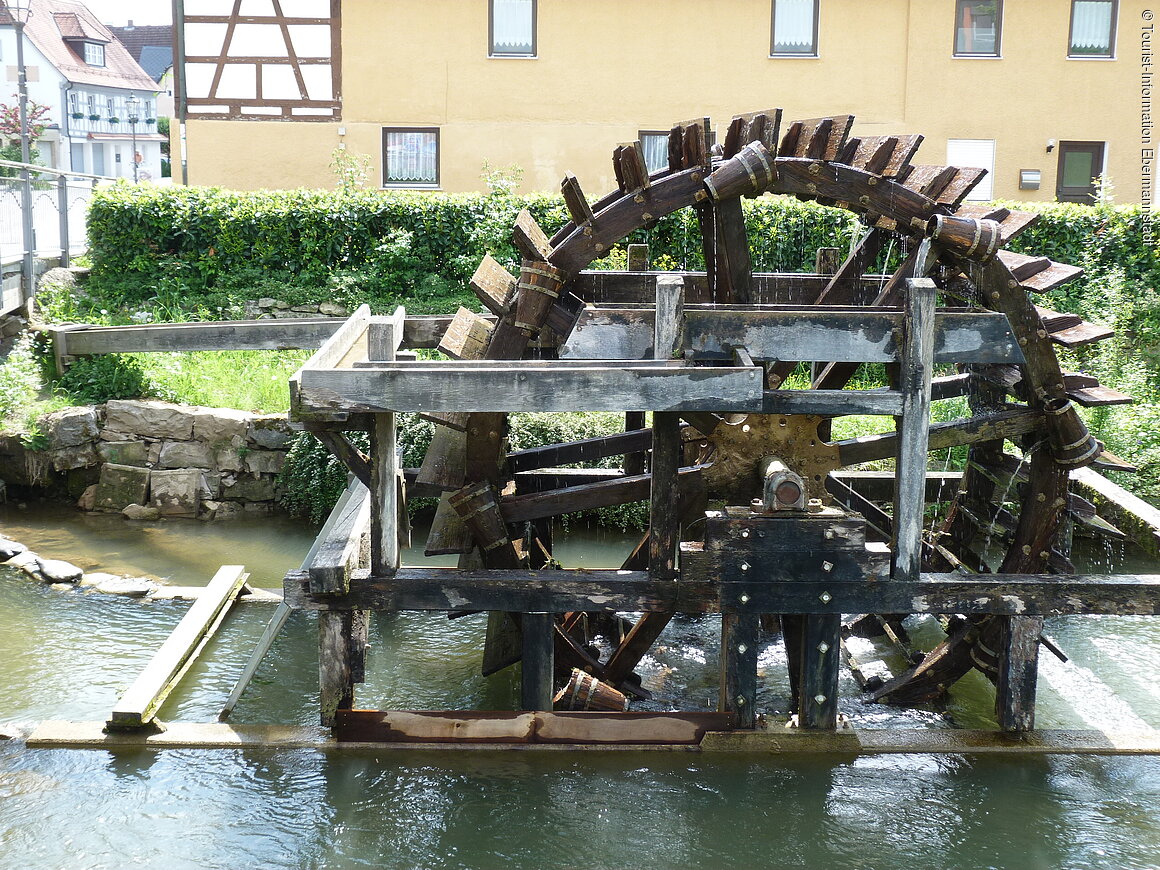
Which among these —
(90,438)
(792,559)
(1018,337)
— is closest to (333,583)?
(792,559)

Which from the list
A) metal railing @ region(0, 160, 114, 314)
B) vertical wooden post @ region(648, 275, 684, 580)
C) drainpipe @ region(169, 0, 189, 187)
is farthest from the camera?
drainpipe @ region(169, 0, 189, 187)

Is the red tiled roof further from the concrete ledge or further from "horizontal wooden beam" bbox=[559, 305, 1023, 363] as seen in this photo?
"horizontal wooden beam" bbox=[559, 305, 1023, 363]

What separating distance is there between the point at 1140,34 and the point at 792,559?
15.1 metres

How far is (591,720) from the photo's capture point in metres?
5.43

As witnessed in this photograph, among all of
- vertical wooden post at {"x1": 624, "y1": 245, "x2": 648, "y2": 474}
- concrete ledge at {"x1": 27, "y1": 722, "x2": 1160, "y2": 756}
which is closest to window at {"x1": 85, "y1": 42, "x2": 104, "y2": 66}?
vertical wooden post at {"x1": 624, "y1": 245, "x2": 648, "y2": 474}

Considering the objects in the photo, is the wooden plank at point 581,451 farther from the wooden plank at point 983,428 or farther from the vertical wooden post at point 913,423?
the vertical wooden post at point 913,423

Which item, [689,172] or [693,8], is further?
[693,8]

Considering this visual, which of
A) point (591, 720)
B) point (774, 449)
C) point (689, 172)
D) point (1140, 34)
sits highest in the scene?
point (1140, 34)

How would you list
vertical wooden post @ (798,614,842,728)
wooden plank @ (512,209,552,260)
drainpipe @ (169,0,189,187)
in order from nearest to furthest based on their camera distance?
vertical wooden post @ (798,614,842,728) → wooden plank @ (512,209,552,260) → drainpipe @ (169,0,189,187)

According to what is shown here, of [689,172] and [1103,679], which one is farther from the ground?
[689,172]

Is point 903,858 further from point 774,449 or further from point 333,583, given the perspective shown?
point 333,583

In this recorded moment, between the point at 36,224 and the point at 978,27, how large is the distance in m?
13.1

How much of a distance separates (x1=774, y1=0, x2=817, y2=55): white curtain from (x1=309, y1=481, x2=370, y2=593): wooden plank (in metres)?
12.4

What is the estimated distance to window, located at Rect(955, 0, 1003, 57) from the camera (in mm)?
16688
